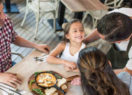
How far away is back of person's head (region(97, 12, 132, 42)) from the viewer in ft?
4.30

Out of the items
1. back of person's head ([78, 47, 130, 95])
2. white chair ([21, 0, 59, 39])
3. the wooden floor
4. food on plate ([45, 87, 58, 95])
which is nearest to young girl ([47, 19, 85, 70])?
food on plate ([45, 87, 58, 95])

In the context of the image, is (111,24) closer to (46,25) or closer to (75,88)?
(75,88)

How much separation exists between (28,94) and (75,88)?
338 mm

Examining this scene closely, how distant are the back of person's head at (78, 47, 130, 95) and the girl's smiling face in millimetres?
594

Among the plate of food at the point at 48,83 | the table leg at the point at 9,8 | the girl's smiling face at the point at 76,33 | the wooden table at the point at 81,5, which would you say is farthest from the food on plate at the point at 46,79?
the table leg at the point at 9,8

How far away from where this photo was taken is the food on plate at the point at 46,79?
1.28m

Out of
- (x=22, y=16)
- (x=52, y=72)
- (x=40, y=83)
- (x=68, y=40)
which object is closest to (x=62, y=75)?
(x=52, y=72)

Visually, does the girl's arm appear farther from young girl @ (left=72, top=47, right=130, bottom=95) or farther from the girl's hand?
young girl @ (left=72, top=47, right=130, bottom=95)

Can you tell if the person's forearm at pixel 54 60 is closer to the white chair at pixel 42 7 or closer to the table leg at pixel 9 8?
the white chair at pixel 42 7

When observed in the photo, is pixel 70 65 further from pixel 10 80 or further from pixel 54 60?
pixel 10 80

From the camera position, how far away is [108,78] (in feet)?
3.34

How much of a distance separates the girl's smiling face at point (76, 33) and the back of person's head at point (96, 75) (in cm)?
59

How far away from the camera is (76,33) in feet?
5.43

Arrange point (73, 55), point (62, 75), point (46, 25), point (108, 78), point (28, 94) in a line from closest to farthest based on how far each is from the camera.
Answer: point (108, 78)
point (28, 94)
point (62, 75)
point (73, 55)
point (46, 25)
